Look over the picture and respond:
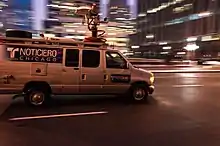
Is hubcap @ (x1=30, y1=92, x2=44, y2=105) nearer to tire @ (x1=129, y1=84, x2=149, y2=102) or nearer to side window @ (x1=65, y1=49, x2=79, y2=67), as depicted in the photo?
side window @ (x1=65, y1=49, x2=79, y2=67)

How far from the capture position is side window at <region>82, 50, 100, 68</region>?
9.95 meters

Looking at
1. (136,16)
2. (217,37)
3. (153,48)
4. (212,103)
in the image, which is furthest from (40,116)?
(136,16)

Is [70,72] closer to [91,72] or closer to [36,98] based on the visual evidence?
[91,72]

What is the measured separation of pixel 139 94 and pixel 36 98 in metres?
3.45

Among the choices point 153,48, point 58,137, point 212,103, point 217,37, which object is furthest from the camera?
point 153,48

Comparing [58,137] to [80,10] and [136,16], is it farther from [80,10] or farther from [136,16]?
[136,16]

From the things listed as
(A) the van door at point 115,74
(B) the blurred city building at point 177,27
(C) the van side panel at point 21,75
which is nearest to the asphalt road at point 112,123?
(A) the van door at point 115,74

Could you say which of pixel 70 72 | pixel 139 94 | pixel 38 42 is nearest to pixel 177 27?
pixel 139 94

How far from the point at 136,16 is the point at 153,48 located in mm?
21063

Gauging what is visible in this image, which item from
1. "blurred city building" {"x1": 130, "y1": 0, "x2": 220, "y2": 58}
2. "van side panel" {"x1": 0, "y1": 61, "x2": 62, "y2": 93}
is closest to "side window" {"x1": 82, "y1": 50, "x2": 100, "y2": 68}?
"van side panel" {"x1": 0, "y1": 61, "x2": 62, "y2": 93}

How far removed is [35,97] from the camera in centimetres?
961

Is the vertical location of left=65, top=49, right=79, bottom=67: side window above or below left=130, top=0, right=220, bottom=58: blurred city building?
below

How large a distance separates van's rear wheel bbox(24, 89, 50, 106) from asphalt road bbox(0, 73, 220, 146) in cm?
25

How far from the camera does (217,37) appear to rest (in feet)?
306
